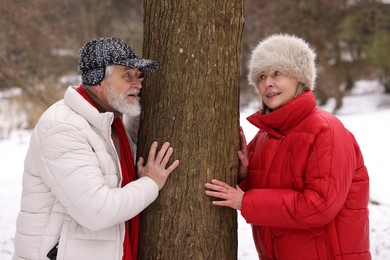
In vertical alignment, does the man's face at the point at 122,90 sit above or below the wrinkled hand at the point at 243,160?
above

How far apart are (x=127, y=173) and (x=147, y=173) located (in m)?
0.11

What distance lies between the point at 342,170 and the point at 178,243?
38.1 inches

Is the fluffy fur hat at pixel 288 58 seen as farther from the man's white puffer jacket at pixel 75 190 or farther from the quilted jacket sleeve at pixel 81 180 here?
the quilted jacket sleeve at pixel 81 180

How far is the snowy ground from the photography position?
5752 millimetres

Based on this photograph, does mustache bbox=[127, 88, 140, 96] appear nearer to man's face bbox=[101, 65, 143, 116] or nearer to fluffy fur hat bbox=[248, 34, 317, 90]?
man's face bbox=[101, 65, 143, 116]

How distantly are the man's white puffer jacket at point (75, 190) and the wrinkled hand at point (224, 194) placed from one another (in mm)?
318

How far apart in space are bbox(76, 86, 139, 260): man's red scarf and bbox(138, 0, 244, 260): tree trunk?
0.09m

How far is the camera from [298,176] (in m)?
2.53

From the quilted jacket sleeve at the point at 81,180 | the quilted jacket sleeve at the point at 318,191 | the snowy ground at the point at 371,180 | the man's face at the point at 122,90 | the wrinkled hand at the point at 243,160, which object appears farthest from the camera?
the snowy ground at the point at 371,180

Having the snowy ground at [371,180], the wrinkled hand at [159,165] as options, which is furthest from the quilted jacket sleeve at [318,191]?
the snowy ground at [371,180]

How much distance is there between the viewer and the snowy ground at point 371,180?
575 cm

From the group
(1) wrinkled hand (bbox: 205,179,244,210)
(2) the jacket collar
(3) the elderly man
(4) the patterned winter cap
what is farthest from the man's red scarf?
(2) the jacket collar

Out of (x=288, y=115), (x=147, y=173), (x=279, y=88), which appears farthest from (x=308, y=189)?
(x=147, y=173)

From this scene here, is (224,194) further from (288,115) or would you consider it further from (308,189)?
(288,115)
